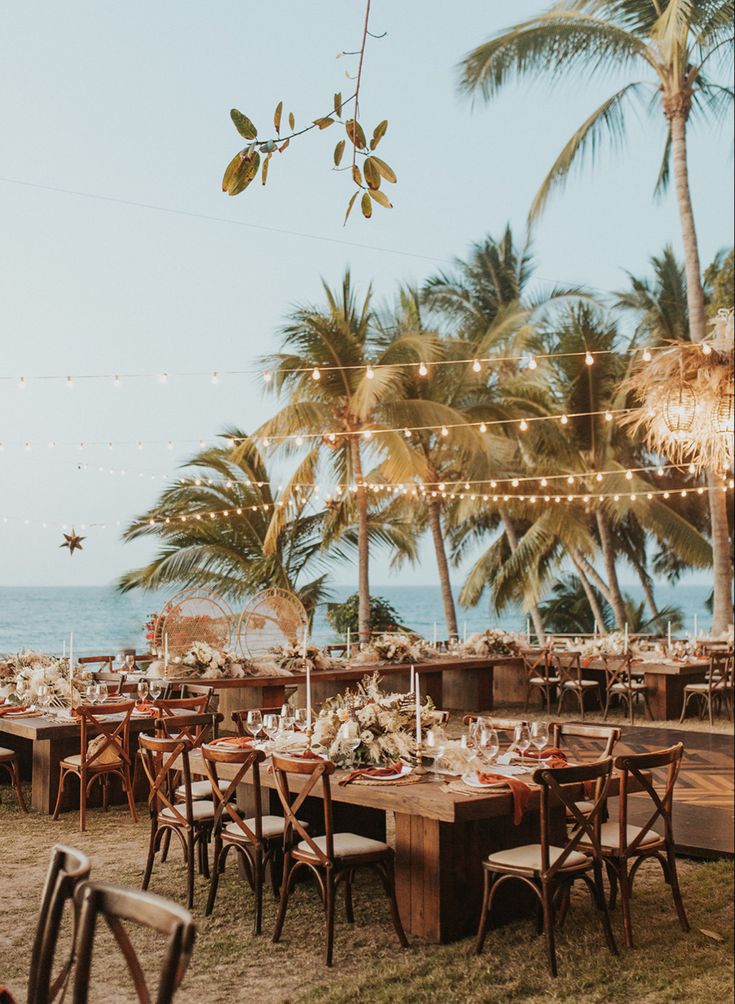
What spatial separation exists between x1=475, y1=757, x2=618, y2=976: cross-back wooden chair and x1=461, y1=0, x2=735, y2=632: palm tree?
29.5 ft

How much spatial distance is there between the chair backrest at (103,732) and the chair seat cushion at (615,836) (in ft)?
10.8

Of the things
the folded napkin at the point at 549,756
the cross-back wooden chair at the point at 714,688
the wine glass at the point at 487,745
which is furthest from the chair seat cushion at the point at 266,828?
the cross-back wooden chair at the point at 714,688

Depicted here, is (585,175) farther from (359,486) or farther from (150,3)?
(150,3)

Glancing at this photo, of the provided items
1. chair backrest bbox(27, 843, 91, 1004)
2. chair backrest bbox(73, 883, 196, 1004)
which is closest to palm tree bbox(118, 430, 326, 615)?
chair backrest bbox(27, 843, 91, 1004)

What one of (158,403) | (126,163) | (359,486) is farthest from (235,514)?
(158,403)

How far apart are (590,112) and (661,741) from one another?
28.0ft

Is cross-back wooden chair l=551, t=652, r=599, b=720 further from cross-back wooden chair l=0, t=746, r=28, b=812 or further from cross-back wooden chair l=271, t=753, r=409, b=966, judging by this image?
cross-back wooden chair l=271, t=753, r=409, b=966

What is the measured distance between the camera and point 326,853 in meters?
4.42

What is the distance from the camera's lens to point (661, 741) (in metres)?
9.89

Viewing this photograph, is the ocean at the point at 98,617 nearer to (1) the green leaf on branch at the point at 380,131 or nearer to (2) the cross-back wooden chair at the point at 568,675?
(2) the cross-back wooden chair at the point at 568,675

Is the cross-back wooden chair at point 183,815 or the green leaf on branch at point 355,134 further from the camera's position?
the cross-back wooden chair at point 183,815

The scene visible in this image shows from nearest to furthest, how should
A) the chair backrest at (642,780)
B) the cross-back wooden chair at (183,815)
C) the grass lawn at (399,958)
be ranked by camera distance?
the grass lawn at (399,958) < the chair backrest at (642,780) < the cross-back wooden chair at (183,815)

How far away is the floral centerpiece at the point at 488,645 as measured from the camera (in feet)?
42.1

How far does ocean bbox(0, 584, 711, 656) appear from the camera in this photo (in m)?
41.8
